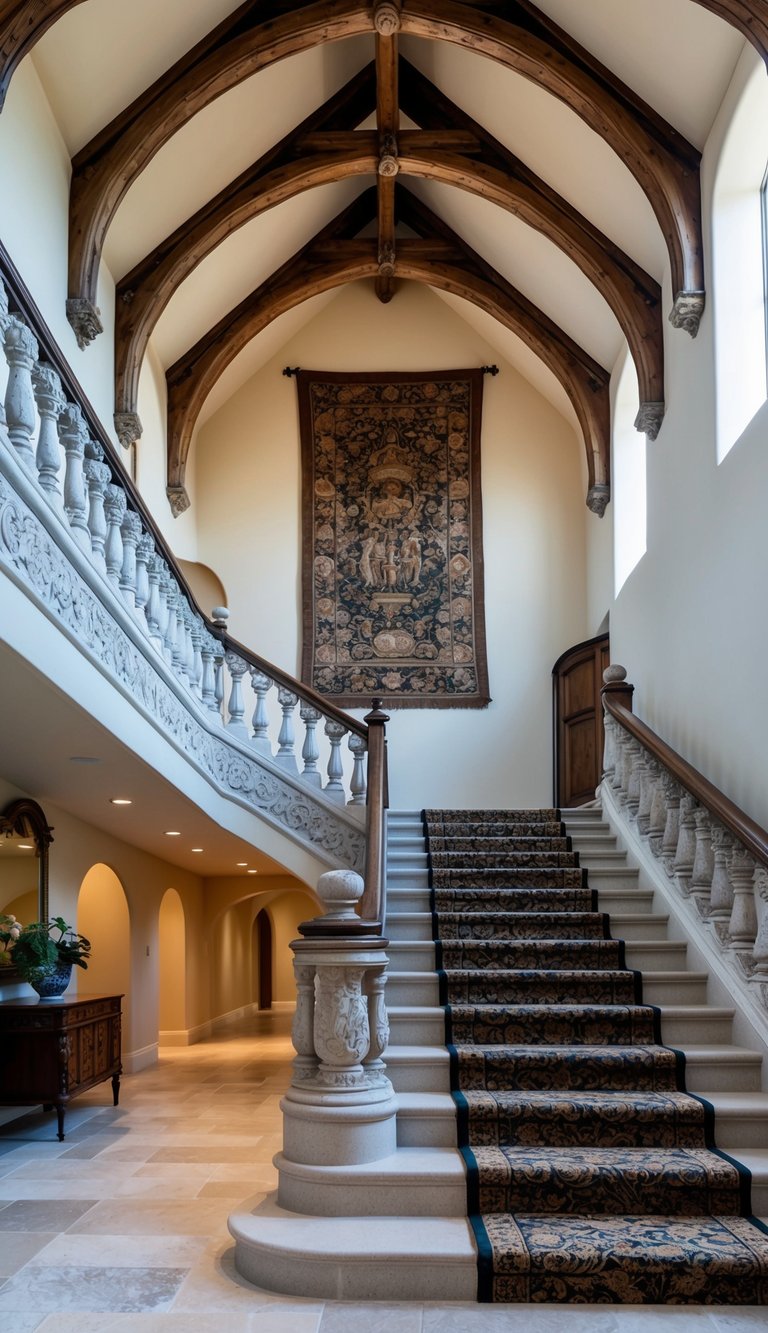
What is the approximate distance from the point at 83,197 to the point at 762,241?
3.82 meters

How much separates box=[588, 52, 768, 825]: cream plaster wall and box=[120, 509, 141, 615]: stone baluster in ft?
9.24

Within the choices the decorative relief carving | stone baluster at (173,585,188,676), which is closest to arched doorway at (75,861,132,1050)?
the decorative relief carving

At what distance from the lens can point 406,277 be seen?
9.98 meters

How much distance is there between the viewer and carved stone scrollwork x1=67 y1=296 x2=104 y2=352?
6375 mm

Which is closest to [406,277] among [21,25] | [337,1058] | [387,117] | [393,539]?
[387,117]

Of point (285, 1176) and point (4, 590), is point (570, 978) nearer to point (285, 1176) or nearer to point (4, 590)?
point (285, 1176)

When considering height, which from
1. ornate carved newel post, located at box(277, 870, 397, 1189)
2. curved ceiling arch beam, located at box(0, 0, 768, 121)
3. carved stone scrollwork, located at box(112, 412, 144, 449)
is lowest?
ornate carved newel post, located at box(277, 870, 397, 1189)

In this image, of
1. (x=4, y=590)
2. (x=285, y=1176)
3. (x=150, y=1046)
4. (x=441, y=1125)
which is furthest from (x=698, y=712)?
(x=150, y=1046)

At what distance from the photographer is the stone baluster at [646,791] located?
19.4ft

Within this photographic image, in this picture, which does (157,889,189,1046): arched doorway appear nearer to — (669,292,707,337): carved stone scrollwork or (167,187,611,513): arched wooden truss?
(167,187,611,513): arched wooden truss

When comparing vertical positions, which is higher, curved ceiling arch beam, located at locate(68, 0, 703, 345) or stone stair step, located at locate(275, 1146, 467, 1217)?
curved ceiling arch beam, located at locate(68, 0, 703, 345)

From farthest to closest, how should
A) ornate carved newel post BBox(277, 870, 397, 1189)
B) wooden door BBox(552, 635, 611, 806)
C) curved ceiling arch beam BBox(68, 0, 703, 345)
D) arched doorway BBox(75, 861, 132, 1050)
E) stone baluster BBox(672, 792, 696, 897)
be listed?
wooden door BBox(552, 635, 611, 806)
arched doorway BBox(75, 861, 132, 1050)
curved ceiling arch beam BBox(68, 0, 703, 345)
stone baluster BBox(672, 792, 696, 897)
ornate carved newel post BBox(277, 870, 397, 1189)

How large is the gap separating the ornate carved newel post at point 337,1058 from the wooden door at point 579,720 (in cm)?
513

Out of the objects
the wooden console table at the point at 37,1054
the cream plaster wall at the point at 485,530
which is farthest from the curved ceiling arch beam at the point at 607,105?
the wooden console table at the point at 37,1054
